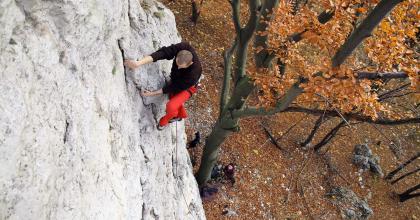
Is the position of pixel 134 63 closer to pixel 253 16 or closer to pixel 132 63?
pixel 132 63

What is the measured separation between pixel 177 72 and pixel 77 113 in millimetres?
2577

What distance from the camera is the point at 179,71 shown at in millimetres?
7156

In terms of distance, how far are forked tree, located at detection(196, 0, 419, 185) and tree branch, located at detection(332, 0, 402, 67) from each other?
0.04 ft

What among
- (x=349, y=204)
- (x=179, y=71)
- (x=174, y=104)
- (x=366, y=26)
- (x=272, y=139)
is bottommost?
(x=349, y=204)

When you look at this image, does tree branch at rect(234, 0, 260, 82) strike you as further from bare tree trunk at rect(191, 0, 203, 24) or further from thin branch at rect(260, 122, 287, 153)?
bare tree trunk at rect(191, 0, 203, 24)

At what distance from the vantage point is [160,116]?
8.01 meters

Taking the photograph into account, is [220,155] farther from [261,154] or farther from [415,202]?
[415,202]

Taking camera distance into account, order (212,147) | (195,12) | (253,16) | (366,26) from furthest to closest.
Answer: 1. (195,12)
2. (212,147)
3. (253,16)
4. (366,26)

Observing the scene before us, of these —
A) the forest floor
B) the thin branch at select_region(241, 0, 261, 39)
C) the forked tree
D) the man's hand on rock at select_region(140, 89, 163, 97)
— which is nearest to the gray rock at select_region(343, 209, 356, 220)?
the forest floor

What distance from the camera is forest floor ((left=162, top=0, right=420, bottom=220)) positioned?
44.2ft

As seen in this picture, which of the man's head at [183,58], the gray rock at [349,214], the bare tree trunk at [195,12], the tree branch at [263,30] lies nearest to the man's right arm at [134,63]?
the man's head at [183,58]

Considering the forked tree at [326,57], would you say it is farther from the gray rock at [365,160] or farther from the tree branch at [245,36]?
the gray rock at [365,160]

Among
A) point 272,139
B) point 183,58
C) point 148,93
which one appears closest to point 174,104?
point 148,93

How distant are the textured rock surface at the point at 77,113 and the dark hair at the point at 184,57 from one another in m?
0.86
